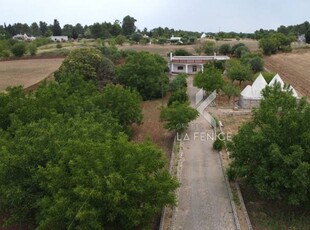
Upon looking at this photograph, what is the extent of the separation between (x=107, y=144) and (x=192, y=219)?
204 inches

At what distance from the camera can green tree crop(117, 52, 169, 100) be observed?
4091 cm

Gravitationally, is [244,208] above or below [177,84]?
below

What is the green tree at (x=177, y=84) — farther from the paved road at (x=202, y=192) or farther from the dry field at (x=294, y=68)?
the paved road at (x=202, y=192)

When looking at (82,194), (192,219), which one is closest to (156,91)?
(192,219)

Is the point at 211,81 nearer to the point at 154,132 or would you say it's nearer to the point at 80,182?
the point at 154,132

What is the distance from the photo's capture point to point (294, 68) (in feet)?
195

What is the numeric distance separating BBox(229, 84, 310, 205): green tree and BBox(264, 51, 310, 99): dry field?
24.4 meters

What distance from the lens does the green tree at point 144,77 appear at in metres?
40.9

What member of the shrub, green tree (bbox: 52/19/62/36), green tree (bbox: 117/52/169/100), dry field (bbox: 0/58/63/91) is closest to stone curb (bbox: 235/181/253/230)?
the shrub

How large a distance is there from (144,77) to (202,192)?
82.1 feet

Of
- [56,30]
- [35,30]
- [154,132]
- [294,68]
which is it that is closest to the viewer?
[154,132]

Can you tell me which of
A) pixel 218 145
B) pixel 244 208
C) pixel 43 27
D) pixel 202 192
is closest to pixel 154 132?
pixel 218 145

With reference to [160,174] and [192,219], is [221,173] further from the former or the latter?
[160,174]

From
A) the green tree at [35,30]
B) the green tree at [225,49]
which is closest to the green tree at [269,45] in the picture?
the green tree at [225,49]
